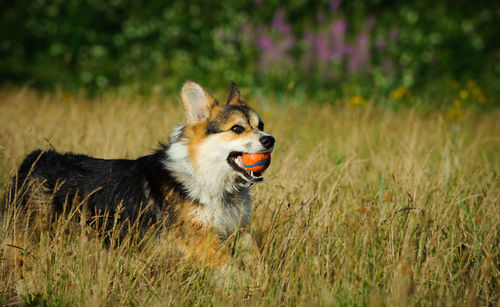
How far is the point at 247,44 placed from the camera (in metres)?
12.6

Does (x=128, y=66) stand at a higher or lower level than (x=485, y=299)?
higher

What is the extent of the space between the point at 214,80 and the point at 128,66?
2.71 metres

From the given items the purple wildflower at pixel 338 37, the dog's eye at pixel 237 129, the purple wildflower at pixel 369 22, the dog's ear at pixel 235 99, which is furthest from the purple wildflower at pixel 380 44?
the dog's eye at pixel 237 129

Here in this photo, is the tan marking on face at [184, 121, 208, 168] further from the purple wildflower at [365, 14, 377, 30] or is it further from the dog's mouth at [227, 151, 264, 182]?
the purple wildflower at [365, 14, 377, 30]

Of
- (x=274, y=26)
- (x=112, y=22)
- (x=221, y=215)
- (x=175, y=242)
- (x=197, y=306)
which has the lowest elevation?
(x=197, y=306)

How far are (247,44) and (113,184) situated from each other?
9628 millimetres

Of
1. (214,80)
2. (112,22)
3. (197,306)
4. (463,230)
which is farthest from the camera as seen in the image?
(112,22)

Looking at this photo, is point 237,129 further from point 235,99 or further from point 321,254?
point 321,254

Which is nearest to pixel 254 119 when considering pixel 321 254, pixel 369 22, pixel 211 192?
pixel 211 192

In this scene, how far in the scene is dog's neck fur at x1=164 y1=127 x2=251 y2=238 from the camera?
11.3ft

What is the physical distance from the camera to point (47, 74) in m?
11.5

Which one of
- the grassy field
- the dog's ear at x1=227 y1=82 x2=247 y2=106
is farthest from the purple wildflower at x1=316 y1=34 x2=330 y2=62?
the dog's ear at x1=227 y1=82 x2=247 y2=106

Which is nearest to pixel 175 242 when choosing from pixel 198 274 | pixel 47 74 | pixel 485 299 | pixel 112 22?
pixel 198 274

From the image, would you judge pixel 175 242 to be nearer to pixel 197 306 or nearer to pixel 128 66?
pixel 197 306
